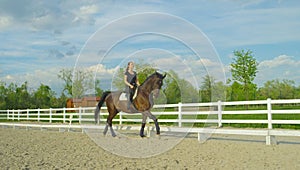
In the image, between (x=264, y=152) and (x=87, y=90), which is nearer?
(x=264, y=152)

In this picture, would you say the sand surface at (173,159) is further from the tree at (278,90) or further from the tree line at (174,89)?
the tree at (278,90)

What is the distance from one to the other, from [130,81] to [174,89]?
3.96ft

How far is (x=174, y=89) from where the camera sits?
731cm

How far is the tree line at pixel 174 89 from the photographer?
7.49m

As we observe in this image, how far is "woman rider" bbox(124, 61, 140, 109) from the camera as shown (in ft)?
24.9

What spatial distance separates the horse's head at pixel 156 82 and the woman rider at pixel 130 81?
0.41 m

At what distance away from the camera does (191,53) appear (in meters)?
6.81

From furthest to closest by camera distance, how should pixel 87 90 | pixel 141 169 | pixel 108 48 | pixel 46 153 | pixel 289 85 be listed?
1. pixel 289 85
2. pixel 87 90
3. pixel 46 153
4. pixel 108 48
5. pixel 141 169

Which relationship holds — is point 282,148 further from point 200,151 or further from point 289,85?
point 289,85

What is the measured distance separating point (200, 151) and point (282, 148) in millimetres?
1739

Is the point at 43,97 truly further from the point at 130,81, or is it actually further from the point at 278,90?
the point at 130,81

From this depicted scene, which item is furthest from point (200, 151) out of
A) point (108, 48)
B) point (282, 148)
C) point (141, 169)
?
point (108, 48)

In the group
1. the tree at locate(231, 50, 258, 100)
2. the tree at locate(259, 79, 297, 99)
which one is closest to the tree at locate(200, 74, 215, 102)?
the tree at locate(231, 50, 258, 100)

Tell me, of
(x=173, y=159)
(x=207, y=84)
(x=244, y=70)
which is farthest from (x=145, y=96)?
(x=244, y=70)
